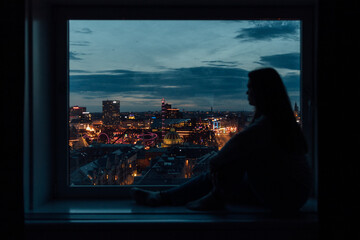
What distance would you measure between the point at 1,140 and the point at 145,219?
79 centimetres

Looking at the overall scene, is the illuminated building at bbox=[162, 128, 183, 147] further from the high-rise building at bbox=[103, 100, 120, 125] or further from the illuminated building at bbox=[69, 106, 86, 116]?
the illuminated building at bbox=[69, 106, 86, 116]

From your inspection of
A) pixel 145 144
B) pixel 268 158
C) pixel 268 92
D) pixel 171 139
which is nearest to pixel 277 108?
pixel 268 92

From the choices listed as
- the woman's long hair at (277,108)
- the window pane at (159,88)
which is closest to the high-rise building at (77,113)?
the window pane at (159,88)

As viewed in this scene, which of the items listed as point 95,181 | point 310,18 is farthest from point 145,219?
point 310,18

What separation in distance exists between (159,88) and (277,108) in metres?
0.78

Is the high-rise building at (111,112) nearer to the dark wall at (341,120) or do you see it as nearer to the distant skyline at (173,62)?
the distant skyline at (173,62)

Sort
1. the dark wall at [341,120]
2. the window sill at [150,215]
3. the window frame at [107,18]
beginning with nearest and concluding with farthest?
the dark wall at [341,120]
the window sill at [150,215]
the window frame at [107,18]

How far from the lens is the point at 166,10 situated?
1761mm

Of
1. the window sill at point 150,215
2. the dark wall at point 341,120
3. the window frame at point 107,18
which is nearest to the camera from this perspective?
the dark wall at point 341,120

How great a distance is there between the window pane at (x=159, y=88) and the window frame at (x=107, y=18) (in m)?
0.05

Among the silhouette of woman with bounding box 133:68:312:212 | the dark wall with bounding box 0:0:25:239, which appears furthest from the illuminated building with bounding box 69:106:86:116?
the silhouette of woman with bounding box 133:68:312:212

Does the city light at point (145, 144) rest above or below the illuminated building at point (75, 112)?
below

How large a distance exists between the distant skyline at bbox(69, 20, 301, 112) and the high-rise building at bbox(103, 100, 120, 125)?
33 millimetres

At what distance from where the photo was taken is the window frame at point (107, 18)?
1747 mm
